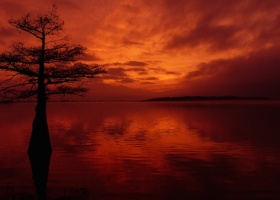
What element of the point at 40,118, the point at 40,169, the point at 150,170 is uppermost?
the point at 40,118

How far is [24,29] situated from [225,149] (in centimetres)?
2001

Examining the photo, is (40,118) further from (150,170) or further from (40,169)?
(150,170)

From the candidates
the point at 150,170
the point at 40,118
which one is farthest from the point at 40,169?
the point at 150,170

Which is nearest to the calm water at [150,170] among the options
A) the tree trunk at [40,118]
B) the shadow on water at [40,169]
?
the shadow on water at [40,169]

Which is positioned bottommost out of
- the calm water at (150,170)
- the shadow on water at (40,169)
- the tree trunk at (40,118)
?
the calm water at (150,170)

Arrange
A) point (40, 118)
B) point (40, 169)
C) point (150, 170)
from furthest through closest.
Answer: point (40, 118), point (150, 170), point (40, 169)

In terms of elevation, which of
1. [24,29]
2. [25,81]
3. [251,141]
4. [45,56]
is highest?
[24,29]

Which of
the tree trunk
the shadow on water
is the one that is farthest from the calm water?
the tree trunk

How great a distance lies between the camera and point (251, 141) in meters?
35.9

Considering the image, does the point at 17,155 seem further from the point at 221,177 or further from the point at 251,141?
the point at 251,141

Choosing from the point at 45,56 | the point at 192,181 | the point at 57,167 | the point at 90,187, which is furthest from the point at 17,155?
the point at 192,181

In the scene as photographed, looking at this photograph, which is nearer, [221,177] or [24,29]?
[221,177]

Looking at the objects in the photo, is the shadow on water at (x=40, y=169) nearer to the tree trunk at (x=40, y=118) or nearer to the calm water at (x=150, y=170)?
the calm water at (x=150, y=170)

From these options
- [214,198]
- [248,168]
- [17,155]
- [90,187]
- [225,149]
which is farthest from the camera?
[225,149]
